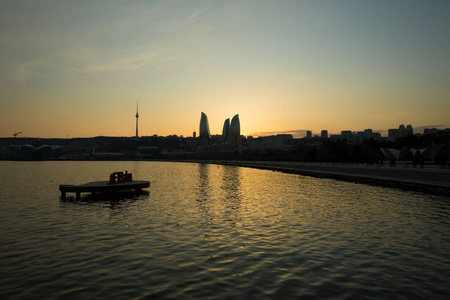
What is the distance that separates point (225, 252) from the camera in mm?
15906

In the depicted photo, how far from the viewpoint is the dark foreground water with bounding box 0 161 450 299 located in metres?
11.4

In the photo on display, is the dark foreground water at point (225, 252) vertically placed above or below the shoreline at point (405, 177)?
below

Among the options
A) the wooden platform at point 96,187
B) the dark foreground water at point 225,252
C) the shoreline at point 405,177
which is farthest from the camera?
the shoreline at point 405,177

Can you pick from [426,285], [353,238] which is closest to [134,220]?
[353,238]

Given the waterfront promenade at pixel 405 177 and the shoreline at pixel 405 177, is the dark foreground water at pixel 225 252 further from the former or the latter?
the waterfront promenade at pixel 405 177

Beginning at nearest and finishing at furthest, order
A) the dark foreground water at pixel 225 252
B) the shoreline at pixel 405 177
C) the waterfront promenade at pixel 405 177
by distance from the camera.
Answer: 1. the dark foreground water at pixel 225 252
2. the shoreline at pixel 405 177
3. the waterfront promenade at pixel 405 177

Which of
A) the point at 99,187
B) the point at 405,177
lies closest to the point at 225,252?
the point at 99,187

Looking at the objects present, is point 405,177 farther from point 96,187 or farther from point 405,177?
point 96,187

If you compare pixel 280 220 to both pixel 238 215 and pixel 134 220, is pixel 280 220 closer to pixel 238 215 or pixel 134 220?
pixel 238 215

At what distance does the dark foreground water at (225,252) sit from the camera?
11.4m

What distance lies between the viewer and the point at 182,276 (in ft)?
41.4

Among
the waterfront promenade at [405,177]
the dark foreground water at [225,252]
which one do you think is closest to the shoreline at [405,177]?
the waterfront promenade at [405,177]

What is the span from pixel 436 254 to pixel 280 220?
10.2m

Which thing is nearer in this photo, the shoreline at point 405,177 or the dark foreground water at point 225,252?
the dark foreground water at point 225,252
